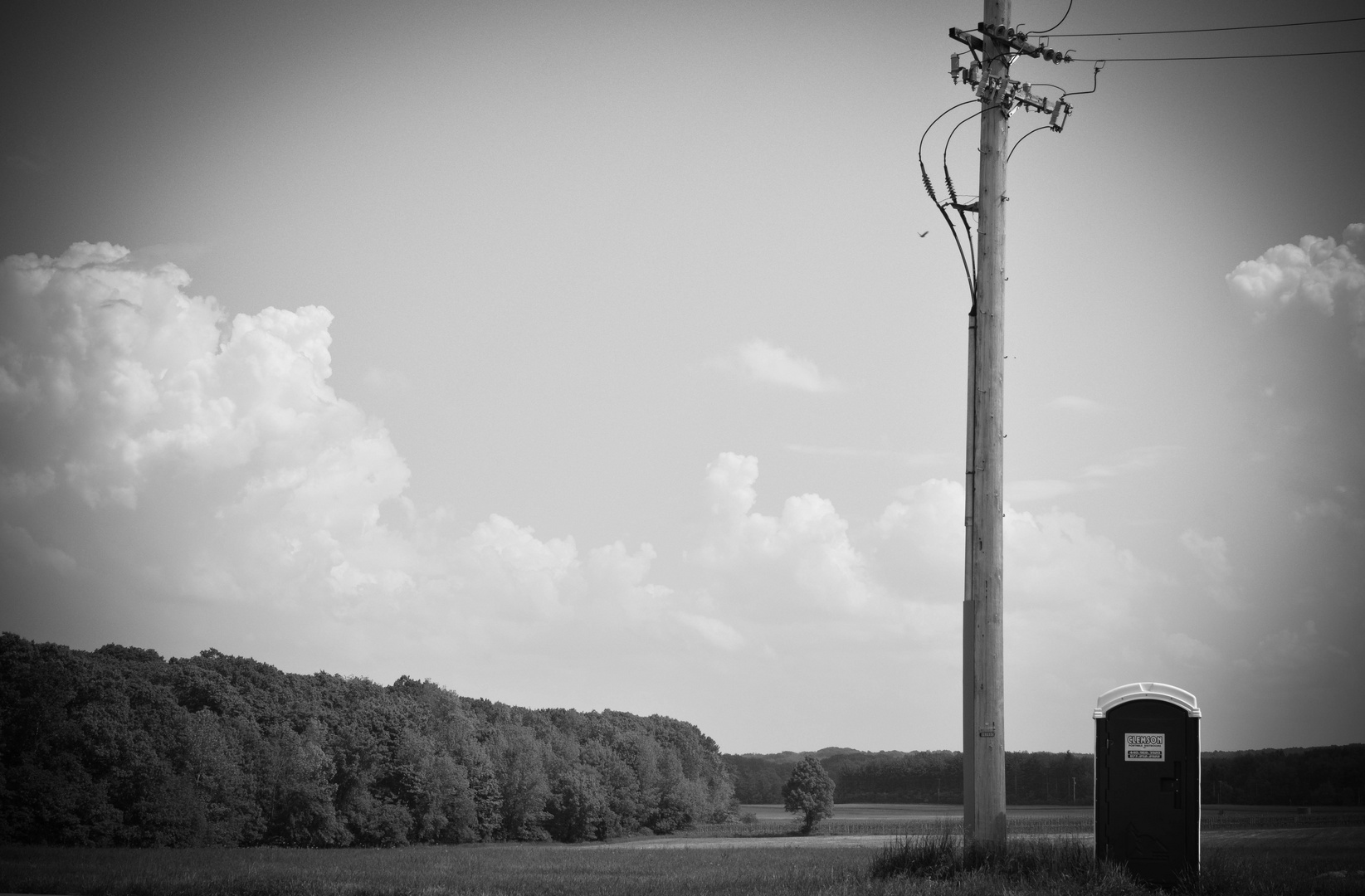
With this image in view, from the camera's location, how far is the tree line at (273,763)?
1826 inches

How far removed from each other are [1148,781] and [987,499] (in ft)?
11.6

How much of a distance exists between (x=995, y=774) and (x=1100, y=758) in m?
1.19

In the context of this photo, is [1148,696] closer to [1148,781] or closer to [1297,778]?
[1148,781]

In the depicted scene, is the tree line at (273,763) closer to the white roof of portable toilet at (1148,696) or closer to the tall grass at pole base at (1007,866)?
the tall grass at pole base at (1007,866)

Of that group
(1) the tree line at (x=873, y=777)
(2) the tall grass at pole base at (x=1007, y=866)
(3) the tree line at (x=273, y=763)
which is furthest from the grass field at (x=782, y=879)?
(1) the tree line at (x=873, y=777)

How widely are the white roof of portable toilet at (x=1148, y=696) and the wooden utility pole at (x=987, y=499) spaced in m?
1.14

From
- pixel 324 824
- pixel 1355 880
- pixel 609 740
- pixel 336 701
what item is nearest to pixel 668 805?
pixel 609 740

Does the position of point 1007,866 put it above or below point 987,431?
below

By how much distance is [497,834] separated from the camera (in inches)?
2729

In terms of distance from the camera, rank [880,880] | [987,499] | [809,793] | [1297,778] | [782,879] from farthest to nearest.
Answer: [809,793] < [1297,778] < [782,879] < [987,499] < [880,880]

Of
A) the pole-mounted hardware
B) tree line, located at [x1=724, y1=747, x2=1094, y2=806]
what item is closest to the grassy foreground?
the pole-mounted hardware

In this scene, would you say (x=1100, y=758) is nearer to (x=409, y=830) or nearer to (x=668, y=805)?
(x=409, y=830)

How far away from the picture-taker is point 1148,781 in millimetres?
11914

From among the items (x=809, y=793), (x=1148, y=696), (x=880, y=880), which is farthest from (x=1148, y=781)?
(x=809, y=793)
